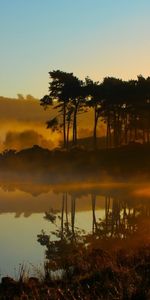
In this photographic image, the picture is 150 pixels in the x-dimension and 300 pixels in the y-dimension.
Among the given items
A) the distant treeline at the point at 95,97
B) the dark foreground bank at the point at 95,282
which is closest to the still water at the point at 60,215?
the dark foreground bank at the point at 95,282

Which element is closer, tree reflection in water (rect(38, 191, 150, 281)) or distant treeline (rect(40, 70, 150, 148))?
tree reflection in water (rect(38, 191, 150, 281))

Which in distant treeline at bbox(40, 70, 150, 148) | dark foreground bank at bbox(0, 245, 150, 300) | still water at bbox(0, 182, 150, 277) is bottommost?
dark foreground bank at bbox(0, 245, 150, 300)

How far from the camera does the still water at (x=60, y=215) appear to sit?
78.8 feet

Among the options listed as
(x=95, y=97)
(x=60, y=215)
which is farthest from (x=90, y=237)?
(x=95, y=97)

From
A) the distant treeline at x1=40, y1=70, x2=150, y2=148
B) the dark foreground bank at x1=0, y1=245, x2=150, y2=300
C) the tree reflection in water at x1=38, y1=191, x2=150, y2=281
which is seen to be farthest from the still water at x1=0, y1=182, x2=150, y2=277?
the distant treeline at x1=40, y1=70, x2=150, y2=148

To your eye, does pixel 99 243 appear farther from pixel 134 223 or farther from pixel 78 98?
pixel 78 98

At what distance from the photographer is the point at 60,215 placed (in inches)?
1558

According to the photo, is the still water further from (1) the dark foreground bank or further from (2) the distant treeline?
(2) the distant treeline

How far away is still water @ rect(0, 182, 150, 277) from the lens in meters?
24.0

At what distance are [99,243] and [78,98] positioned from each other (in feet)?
226

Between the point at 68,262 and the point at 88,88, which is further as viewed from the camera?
the point at 88,88

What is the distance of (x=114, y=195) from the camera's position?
5375 cm

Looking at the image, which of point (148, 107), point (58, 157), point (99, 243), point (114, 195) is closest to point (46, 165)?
point (58, 157)

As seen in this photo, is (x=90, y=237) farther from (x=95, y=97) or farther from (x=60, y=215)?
(x=95, y=97)
